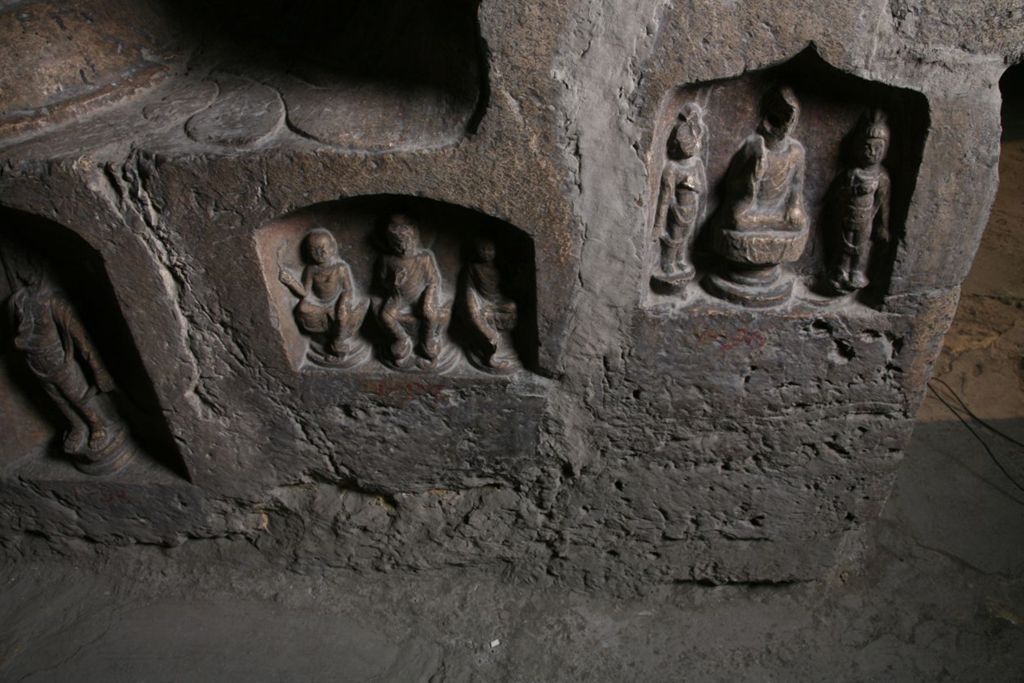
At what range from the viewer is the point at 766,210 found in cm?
236

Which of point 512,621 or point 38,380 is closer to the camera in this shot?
point 38,380

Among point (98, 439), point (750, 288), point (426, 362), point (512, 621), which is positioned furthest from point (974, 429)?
point (98, 439)

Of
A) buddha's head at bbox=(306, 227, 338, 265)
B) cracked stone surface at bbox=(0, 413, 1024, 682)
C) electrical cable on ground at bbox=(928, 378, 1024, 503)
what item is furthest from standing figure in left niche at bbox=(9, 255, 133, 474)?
electrical cable on ground at bbox=(928, 378, 1024, 503)

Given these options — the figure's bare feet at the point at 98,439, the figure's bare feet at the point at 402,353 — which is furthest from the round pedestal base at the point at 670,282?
the figure's bare feet at the point at 98,439

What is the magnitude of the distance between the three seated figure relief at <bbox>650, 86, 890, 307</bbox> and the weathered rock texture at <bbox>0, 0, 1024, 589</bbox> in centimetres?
5

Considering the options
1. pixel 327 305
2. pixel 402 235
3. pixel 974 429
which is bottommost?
pixel 974 429

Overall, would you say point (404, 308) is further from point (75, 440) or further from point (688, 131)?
point (75, 440)

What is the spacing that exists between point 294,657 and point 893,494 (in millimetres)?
2555

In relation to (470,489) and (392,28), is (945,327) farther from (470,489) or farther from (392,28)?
(392,28)

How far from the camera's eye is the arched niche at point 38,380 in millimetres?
2605

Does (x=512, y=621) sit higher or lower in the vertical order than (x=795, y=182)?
lower

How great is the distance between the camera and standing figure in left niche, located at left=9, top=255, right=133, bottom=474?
2684mm

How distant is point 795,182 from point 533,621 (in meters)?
1.87

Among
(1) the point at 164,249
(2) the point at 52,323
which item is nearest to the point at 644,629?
(1) the point at 164,249
